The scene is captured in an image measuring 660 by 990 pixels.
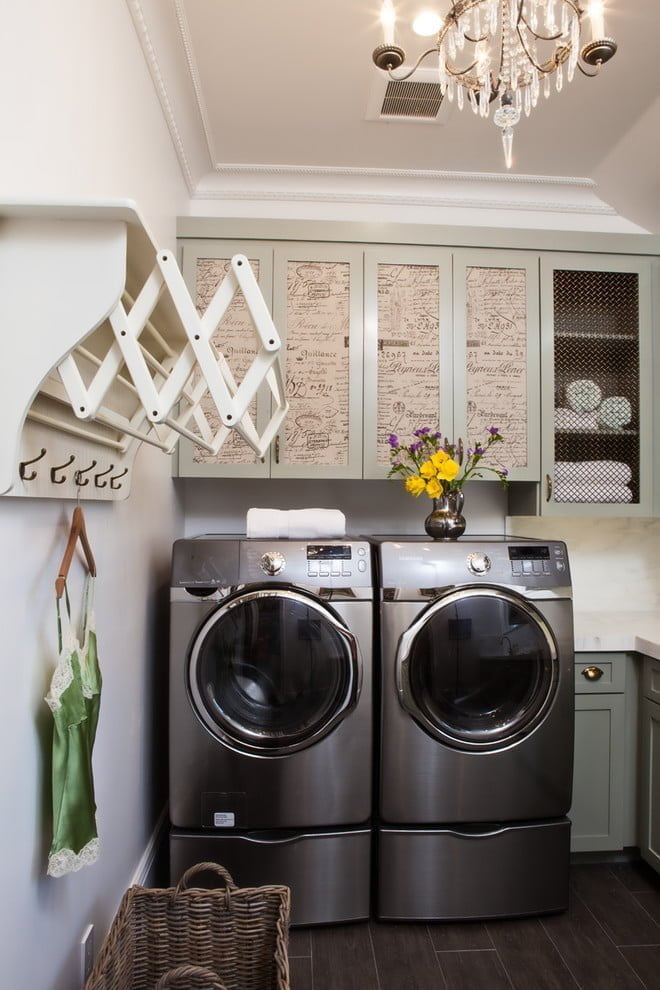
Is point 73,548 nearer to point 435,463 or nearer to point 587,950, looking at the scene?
point 435,463

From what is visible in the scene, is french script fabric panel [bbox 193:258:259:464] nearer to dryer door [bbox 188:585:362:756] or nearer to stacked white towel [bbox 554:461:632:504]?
dryer door [bbox 188:585:362:756]

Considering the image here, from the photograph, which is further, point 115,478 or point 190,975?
point 115,478

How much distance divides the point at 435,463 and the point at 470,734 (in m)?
0.90

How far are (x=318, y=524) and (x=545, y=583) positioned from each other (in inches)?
30.5

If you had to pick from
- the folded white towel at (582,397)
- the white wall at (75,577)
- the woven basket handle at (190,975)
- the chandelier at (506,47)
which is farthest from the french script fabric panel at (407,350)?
the woven basket handle at (190,975)

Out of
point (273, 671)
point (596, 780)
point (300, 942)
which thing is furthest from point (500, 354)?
point (300, 942)

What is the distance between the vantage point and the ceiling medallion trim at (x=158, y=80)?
1696mm

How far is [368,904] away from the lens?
202cm

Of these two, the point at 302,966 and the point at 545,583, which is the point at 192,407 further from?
the point at 302,966

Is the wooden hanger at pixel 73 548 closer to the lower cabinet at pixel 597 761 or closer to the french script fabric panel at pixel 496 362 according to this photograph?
the french script fabric panel at pixel 496 362

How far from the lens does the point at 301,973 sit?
71.5 inches

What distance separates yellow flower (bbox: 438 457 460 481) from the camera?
2.18 m

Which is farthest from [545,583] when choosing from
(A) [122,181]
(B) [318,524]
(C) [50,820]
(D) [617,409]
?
(A) [122,181]

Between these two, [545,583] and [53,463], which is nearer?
[53,463]
